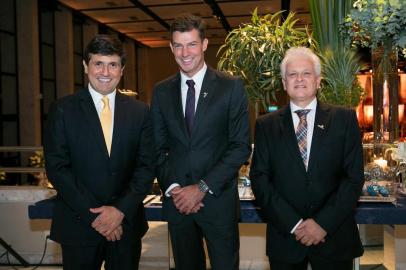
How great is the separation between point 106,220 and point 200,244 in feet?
1.60

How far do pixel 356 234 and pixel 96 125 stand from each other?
1.37m

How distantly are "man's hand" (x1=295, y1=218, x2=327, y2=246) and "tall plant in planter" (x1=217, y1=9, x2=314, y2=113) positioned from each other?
1.25 metres

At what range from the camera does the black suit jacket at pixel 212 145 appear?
2.40m

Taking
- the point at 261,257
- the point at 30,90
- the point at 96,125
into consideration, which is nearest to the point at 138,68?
the point at 30,90

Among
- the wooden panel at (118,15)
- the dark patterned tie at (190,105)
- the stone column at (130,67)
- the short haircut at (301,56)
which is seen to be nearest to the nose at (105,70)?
the dark patterned tie at (190,105)

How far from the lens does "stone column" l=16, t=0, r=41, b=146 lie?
34.4ft

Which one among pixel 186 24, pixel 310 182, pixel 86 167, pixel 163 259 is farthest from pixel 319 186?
pixel 163 259

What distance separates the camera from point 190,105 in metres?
2.48

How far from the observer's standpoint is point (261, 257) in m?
4.47

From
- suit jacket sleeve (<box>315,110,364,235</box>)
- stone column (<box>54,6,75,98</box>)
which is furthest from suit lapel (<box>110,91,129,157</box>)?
stone column (<box>54,6,75,98</box>)

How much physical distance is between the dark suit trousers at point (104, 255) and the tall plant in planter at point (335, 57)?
67.0 inches

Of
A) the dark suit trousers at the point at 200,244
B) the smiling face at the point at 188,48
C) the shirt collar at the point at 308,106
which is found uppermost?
the smiling face at the point at 188,48

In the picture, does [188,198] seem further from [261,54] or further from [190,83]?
[261,54]

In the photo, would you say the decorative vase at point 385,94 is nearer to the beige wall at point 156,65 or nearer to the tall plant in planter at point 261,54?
the tall plant in planter at point 261,54
